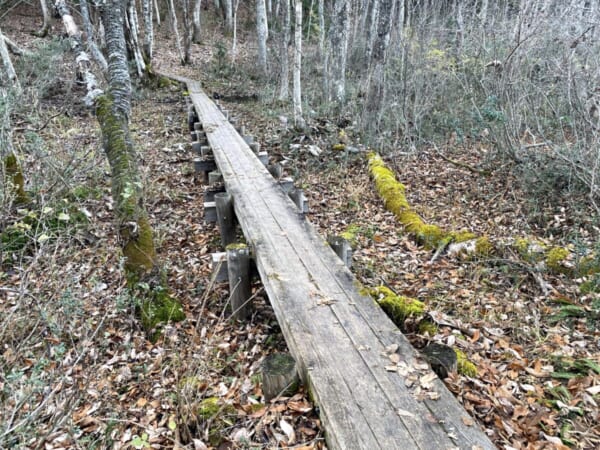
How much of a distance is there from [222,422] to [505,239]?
13.9 ft

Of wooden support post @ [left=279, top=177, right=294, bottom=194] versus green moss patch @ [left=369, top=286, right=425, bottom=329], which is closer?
green moss patch @ [left=369, top=286, right=425, bottom=329]

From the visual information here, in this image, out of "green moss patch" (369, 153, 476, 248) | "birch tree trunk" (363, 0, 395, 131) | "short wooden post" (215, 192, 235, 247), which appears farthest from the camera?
"birch tree trunk" (363, 0, 395, 131)

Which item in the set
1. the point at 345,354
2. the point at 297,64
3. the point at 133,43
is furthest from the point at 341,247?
the point at 133,43

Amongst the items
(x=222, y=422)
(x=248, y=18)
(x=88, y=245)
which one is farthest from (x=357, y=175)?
(x=248, y=18)

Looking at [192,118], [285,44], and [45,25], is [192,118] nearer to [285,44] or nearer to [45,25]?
[285,44]

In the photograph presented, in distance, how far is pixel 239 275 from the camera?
3986 millimetres

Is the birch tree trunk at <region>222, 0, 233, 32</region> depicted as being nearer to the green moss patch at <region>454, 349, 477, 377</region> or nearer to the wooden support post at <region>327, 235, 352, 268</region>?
the wooden support post at <region>327, 235, 352, 268</region>

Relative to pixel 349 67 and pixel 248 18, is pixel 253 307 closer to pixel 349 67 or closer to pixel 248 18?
pixel 349 67

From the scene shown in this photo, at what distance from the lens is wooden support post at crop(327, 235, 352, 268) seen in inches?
159

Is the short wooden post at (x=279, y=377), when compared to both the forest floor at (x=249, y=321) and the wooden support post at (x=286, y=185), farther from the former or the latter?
the wooden support post at (x=286, y=185)

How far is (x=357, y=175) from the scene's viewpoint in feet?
25.7

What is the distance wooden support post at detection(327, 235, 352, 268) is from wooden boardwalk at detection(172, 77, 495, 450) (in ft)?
0.32

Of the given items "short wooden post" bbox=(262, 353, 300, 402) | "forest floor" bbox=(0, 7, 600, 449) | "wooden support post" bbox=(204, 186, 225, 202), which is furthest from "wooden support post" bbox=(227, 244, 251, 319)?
"wooden support post" bbox=(204, 186, 225, 202)

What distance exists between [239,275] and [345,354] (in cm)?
160
